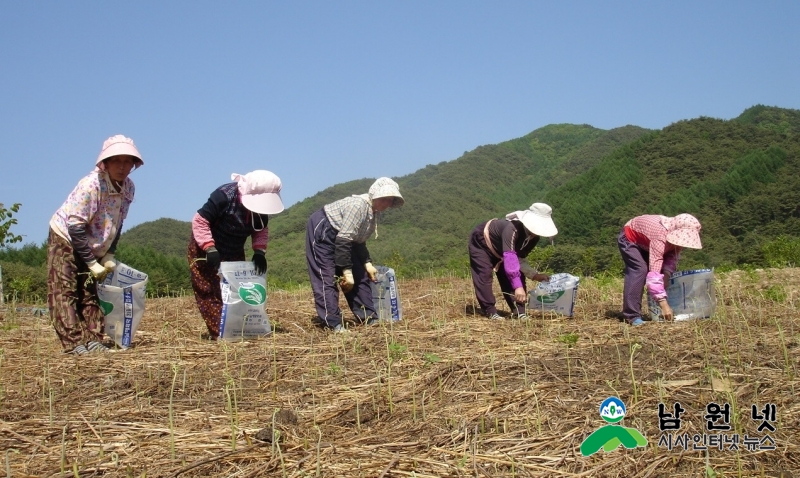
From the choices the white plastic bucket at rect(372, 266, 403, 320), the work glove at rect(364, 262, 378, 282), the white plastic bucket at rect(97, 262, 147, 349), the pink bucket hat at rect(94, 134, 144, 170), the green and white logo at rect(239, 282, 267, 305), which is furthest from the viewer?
the white plastic bucket at rect(372, 266, 403, 320)

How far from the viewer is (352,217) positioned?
18.3 feet

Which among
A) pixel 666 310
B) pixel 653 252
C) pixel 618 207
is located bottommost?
pixel 666 310

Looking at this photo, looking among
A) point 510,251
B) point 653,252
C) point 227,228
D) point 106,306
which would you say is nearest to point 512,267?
point 510,251

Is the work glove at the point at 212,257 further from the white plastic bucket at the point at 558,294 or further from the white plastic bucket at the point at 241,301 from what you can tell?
the white plastic bucket at the point at 558,294

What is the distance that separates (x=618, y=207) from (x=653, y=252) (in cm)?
2667

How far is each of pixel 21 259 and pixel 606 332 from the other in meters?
16.4

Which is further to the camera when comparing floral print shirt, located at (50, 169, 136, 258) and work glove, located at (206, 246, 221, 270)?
work glove, located at (206, 246, 221, 270)

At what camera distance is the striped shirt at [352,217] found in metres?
5.56

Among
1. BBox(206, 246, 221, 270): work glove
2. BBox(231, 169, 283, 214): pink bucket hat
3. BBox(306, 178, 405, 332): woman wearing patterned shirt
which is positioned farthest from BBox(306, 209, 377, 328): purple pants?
BBox(206, 246, 221, 270): work glove

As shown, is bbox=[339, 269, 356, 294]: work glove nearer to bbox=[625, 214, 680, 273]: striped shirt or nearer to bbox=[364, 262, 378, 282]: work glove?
bbox=[364, 262, 378, 282]: work glove

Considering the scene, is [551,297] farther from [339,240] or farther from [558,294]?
[339,240]

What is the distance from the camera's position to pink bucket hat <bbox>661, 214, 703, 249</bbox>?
538 centimetres

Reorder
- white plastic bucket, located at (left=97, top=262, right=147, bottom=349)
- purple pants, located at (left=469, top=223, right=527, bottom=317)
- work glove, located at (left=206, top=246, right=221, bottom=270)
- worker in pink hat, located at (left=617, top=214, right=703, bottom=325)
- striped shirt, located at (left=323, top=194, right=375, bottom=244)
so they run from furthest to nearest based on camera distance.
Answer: purple pants, located at (left=469, top=223, right=527, bottom=317), striped shirt, located at (left=323, top=194, right=375, bottom=244), worker in pink hat, located at (left=617, top=214, right=703, bottom=325), work glove, located at (left=206, top=246, right=221, bottom=270), white plastic bucket, located at (left=97, top=262, right=147, bottom=349)

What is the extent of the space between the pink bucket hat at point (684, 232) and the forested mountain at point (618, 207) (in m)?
6.74
